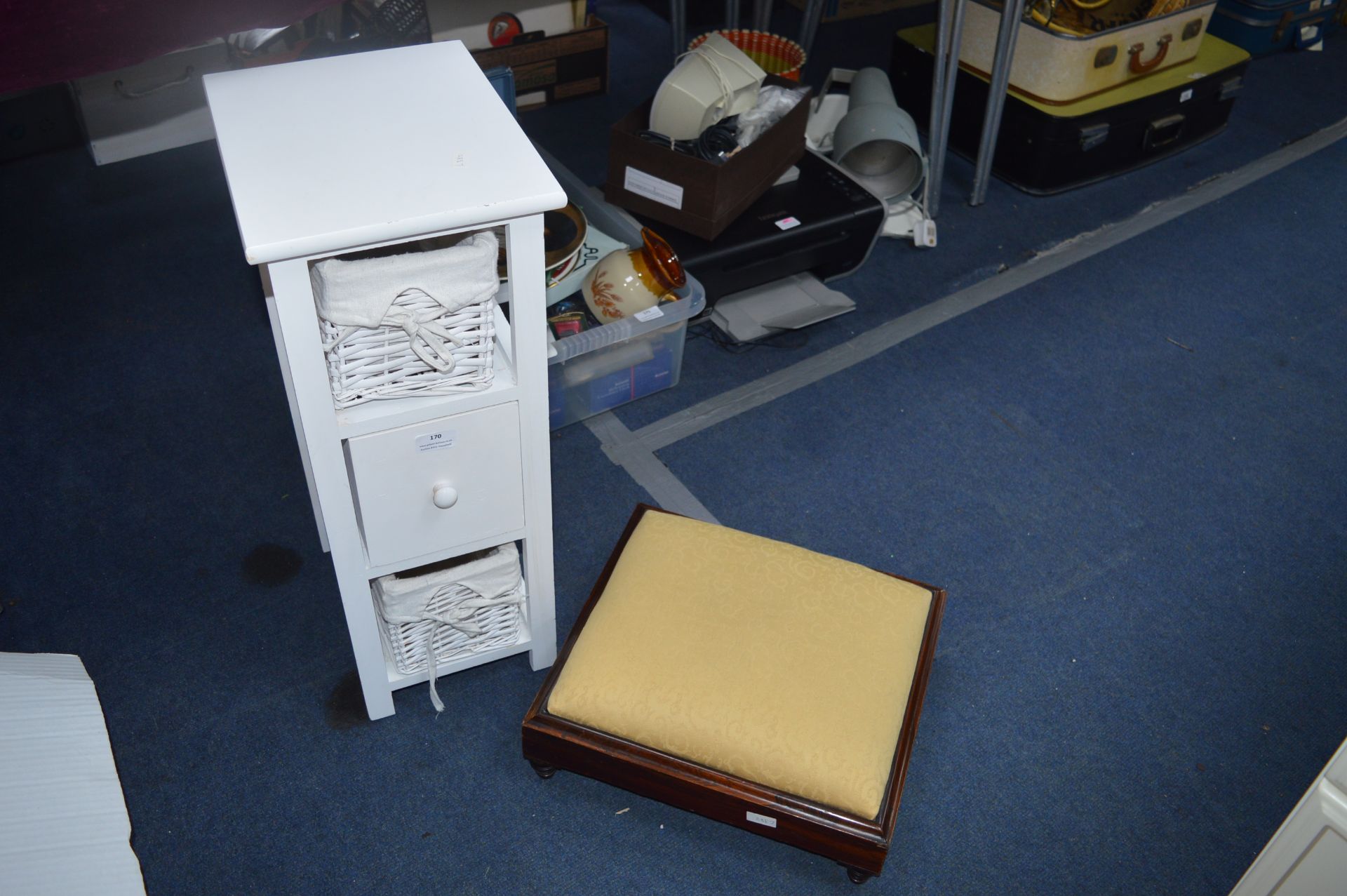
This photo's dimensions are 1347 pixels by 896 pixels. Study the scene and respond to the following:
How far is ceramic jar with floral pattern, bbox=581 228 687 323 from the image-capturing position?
1.81 m

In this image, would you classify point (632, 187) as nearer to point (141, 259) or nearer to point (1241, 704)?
point (141, 259)

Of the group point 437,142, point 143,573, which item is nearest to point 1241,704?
point 437,142

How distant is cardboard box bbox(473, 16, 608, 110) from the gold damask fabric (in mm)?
1760

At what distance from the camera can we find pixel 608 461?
1.89 m

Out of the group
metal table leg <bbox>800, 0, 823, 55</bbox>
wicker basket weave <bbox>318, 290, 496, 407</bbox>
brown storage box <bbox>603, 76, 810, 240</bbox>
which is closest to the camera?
wicker basket weave <bbox>318, 290, 496, 407</bbox>

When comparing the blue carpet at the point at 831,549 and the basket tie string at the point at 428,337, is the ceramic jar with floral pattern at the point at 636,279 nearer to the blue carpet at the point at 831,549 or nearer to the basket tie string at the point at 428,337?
the blue carpet at the point at 831,549

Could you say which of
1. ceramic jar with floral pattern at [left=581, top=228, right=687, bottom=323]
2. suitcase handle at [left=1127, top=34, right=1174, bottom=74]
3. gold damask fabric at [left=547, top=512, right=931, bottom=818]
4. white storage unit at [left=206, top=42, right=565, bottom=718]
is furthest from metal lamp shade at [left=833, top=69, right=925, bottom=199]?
white storage unit at [left=206, top=42, right=565, bottom=718]

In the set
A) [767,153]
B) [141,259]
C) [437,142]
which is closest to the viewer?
[437,142]

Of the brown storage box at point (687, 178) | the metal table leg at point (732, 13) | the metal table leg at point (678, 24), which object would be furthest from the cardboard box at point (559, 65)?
the brown storage box at point (687, 178)

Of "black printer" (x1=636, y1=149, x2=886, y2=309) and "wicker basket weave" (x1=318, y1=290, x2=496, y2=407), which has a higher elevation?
"wicker basket weave" (x1=318, y1=290, x2=496, y2=407)

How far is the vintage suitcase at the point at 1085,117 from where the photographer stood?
2592 mm

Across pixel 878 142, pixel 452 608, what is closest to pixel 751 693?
pixel 452 608

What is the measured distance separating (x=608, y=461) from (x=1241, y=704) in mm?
1129

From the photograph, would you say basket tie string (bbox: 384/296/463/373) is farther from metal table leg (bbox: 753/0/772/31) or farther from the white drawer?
metal table leg (bbox: 753/0/772/31)
